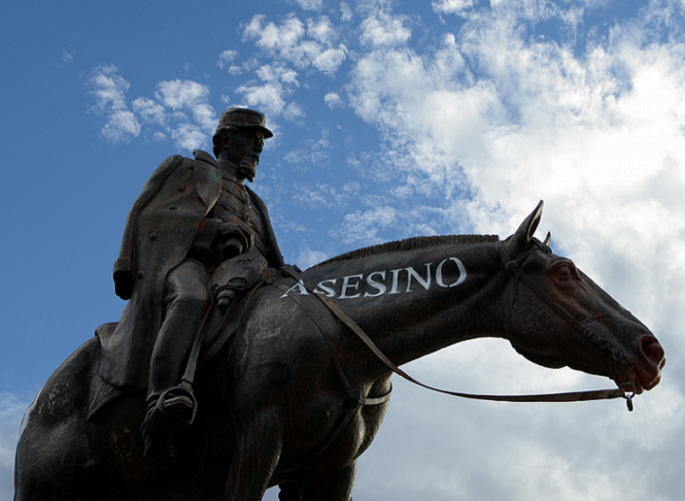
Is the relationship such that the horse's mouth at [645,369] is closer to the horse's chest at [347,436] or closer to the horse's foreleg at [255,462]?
the horse's chest at [347,436]

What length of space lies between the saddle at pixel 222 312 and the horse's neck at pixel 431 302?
0.69 meters

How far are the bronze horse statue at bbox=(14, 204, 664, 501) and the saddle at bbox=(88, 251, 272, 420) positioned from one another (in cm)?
8

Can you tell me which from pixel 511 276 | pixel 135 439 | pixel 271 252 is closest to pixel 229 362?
pixel 135 439

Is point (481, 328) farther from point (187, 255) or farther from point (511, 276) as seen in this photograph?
point (187, 255)

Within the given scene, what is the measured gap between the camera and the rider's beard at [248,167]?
9055 mm

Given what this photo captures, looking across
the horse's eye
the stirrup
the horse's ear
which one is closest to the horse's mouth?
the horse's eye

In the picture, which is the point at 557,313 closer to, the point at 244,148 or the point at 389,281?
the point at 389,281

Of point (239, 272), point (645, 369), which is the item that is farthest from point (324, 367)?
point (645, 369)

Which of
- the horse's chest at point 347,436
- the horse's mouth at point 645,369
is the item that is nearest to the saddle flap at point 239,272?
the horse's chest at point 347,436

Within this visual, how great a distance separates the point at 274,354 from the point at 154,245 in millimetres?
1813

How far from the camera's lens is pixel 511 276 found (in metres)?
7.05

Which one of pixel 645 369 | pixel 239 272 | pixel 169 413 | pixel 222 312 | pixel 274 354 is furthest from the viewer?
pixel 239 272

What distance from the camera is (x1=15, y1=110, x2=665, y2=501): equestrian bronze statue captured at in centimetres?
667

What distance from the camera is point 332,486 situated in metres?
7.43
